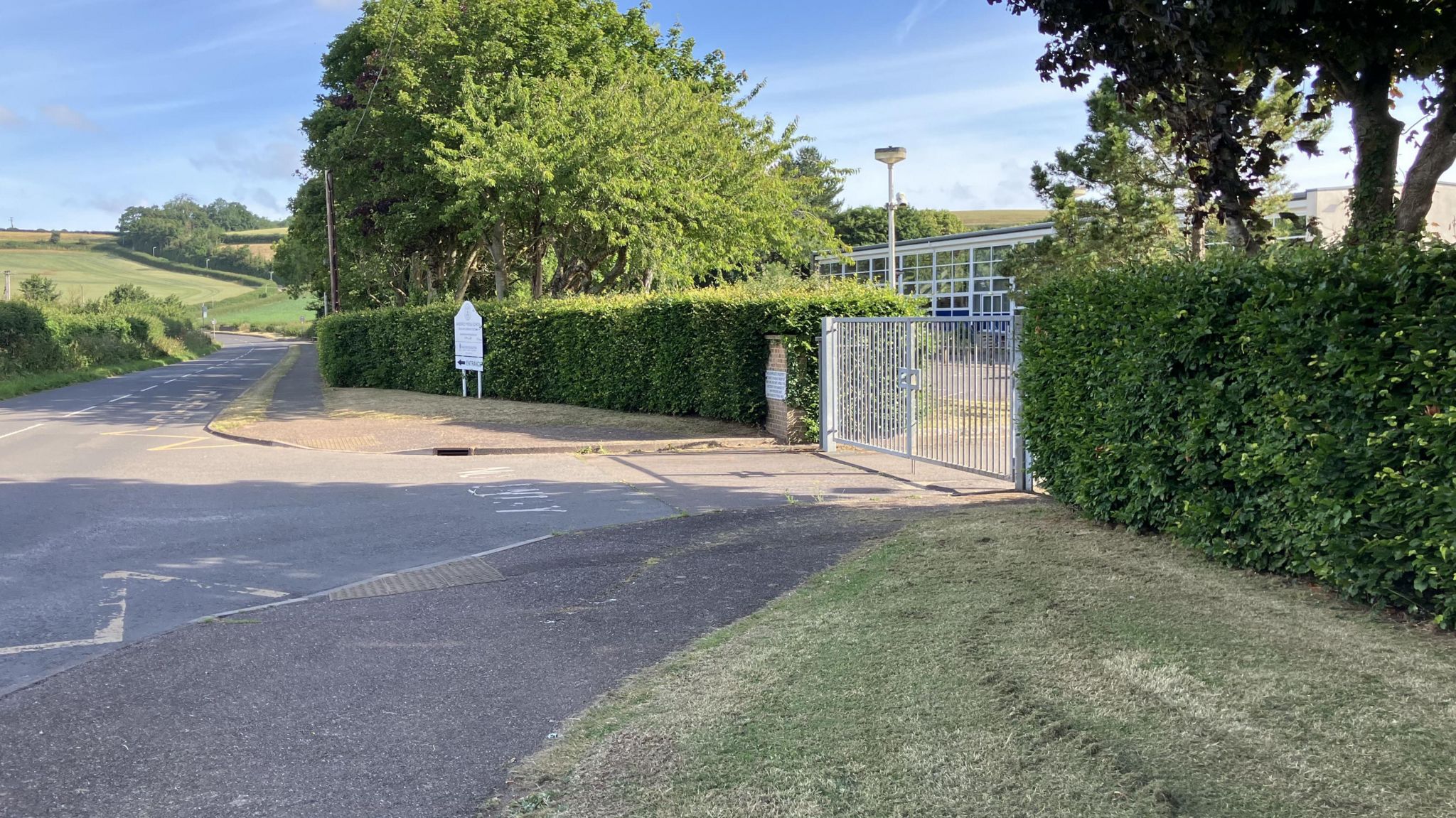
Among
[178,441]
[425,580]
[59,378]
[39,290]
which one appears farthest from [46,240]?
[425,580]

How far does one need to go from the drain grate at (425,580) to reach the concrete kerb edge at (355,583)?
47 millimetres

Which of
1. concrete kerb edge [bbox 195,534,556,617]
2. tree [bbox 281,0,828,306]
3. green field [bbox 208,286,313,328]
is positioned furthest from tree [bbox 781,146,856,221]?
green field [bbox 208,286,313,328]

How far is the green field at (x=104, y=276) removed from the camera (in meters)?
112

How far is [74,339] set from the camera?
4753 centimetres

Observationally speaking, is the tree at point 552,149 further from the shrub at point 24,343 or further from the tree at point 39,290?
the tree at point 39,290

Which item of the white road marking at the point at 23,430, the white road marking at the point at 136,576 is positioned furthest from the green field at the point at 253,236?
the white road marking at the point at 136,576

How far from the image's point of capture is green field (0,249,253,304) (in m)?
112

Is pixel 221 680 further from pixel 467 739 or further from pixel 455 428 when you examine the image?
pixel 455 428

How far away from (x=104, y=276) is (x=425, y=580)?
5396 inches

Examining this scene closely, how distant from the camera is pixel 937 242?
154ft

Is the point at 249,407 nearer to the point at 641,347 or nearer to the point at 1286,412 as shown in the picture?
the point at 641,347

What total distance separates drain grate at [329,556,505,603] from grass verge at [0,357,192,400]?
99.1 feet

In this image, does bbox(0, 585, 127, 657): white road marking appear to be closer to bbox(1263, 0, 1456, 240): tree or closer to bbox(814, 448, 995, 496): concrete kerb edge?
bbox(814, 448, 995, 496): concrete kerb edge

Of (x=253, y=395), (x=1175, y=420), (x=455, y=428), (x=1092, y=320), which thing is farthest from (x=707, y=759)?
(x=253, y=395)
